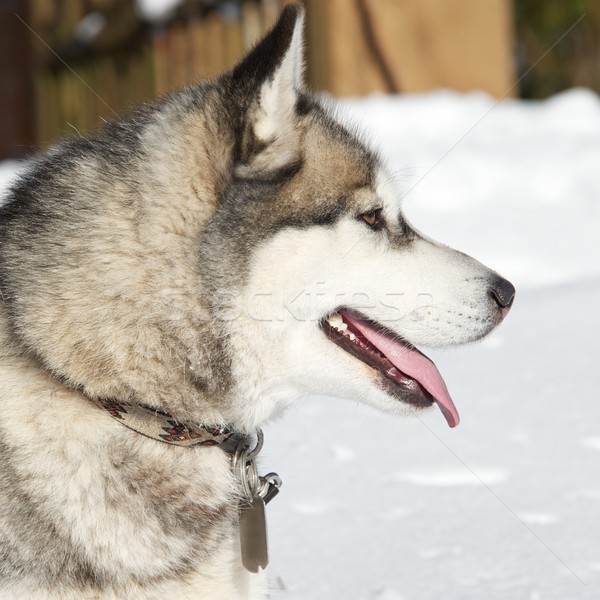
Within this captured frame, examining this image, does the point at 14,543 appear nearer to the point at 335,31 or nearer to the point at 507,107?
the point at 335,31

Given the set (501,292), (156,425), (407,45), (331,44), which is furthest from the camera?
(407,45)

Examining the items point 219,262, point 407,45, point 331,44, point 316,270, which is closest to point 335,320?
point 316,270

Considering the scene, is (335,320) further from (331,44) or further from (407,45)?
(407,45)

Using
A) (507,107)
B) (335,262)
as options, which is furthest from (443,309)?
(507,107)

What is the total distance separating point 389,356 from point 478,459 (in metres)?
1.03

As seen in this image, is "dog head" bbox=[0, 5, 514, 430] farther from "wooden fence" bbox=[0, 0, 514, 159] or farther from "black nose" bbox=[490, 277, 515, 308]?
"wooden fence" bbox=[0, 0, 514, 159]

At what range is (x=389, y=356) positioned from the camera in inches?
84.8

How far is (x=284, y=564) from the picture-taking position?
7.99 ft

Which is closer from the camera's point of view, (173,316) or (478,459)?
(173,316)

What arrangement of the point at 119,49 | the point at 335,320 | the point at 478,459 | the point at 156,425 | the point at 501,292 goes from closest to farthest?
the point at 156,425
the point at 335,320
the point at 501,292
the point at 478,459
the point at 119,49

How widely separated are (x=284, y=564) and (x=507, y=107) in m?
5.37

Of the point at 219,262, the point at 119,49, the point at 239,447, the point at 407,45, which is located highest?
the point at 119,49

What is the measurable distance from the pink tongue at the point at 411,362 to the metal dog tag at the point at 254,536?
430 mm

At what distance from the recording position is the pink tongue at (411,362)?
7.00ft
